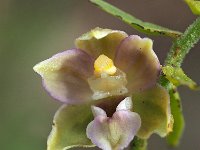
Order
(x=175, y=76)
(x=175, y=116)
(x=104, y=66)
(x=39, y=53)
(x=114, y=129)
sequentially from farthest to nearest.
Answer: (x=39, y=53), (x=175, y=116), (x=104, y=66), (x=114, y=129), (x=175, y=76)

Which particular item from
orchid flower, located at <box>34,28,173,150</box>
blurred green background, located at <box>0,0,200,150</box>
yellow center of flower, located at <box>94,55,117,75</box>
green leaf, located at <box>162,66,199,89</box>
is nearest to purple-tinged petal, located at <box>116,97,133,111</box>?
orchid flower, located at <box>34,28,173,150</box>

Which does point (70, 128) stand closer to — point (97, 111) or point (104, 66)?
point (97, 111)

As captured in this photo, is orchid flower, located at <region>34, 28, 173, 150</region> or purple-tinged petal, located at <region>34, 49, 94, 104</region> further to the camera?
purple-tinged petal, located at <region>34, 49, 94, 104</region>

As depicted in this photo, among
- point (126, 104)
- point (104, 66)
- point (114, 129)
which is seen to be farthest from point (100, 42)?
point (114, 129)

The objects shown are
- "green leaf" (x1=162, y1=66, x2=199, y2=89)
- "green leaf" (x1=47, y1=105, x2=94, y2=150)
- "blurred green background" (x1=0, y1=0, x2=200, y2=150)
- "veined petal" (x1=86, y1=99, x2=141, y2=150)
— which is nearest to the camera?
"green leaf" (x1=162, y1=66, x2=199, y2=89)

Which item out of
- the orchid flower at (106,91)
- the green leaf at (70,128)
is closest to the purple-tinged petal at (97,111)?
the orchid flower at (106,91)

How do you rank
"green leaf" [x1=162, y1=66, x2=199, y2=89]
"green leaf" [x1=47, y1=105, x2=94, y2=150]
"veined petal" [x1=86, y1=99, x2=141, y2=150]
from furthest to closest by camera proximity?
"green leaf" [x1=47, y1=105, x2=94, y2=150], "veined petal" [x1=86, y1=99, x2=141, y2=150], "green leaf" [x1=162, y1=66, x2=199, y2=89]

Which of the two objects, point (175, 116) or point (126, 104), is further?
point (175, 116)

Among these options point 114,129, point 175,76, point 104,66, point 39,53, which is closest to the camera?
point 175,76

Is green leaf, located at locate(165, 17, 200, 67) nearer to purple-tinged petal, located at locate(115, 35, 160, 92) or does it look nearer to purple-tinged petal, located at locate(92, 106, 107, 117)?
purple-tinged petal, located at locate(115, 35, 160, 92)
